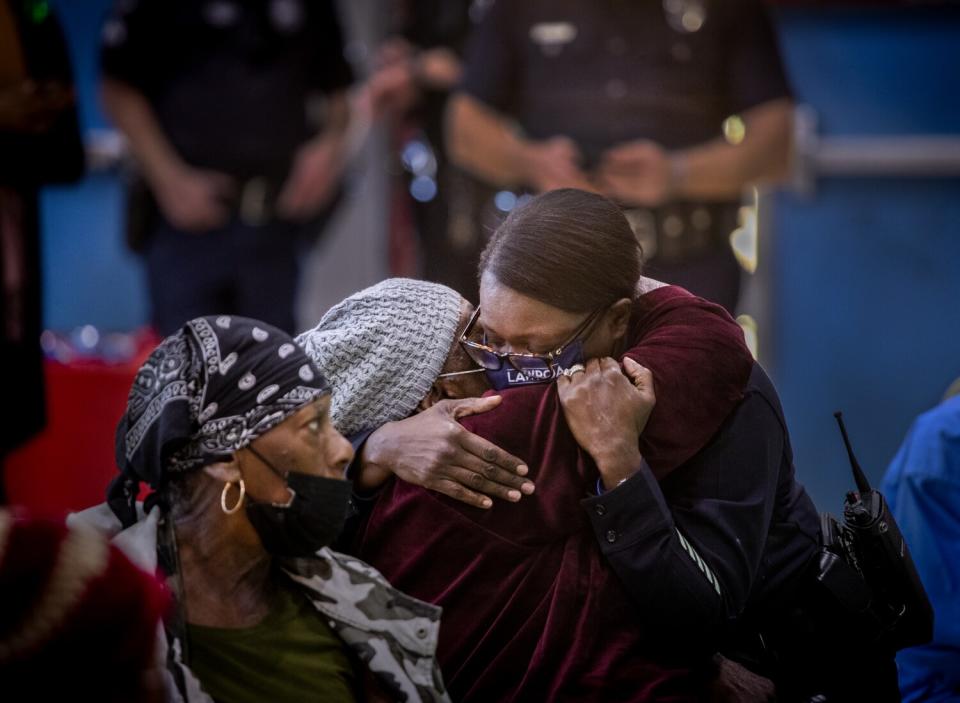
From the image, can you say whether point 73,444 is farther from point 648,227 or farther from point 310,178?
point 648,227

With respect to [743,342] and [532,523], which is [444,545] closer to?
[532,523]

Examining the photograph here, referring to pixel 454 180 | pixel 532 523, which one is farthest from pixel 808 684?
pixel 454 180

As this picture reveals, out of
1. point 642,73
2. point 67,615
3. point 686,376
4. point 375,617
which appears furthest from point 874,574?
point 642,73

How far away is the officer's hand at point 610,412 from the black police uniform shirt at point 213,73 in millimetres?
2760

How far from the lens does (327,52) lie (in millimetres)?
4598

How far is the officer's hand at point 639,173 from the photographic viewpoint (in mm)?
4133

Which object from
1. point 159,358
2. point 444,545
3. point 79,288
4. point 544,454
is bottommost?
point 79,288

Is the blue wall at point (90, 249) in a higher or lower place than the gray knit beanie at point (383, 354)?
lower

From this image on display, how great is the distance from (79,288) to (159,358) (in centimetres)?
418

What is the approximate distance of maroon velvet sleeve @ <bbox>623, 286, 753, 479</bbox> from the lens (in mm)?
1954

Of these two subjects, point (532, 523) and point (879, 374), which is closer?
point (532, 523)

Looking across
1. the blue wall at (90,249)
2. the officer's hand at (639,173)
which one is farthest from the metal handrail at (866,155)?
the blue wall at (90,249)

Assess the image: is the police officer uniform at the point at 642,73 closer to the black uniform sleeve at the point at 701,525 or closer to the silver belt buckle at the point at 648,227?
the silver belt buckle at the point at 648,227

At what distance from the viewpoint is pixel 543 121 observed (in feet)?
14.1
